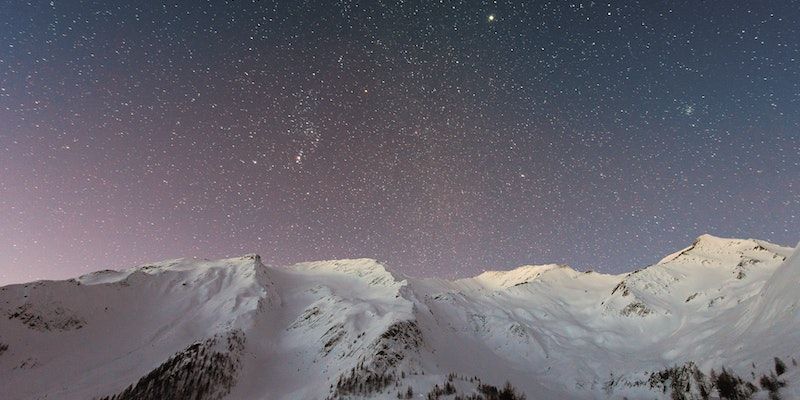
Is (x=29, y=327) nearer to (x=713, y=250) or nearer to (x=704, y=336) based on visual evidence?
(x=704, y=336)

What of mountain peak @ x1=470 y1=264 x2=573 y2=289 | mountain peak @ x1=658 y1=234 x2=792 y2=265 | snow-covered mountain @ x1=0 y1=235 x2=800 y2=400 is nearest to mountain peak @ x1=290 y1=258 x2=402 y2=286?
snow-covered mountain @ x1=0 y1=235 x2=800 y2=400

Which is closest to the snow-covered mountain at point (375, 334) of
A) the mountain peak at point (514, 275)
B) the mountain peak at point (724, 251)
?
the mountain peak at point (724, 251)

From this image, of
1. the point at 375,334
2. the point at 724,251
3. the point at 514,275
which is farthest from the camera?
the point at 514,275

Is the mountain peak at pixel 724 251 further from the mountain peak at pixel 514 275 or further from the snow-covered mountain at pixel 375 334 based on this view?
the mountain peak at pixel 514 275

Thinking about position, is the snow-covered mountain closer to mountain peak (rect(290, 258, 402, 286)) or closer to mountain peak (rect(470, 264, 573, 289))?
mountain peak (rect(290, 258, 402, 286))

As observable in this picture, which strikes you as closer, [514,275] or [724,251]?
[724,251]

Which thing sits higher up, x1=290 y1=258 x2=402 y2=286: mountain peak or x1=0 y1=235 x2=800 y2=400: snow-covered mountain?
x1=290 y1=258 x2=402 y2=286: mountain peak

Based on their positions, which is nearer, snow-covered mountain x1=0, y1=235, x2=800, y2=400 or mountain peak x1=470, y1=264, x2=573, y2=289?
snow-covered mountain x1=0, y1=235, x2=800, y2=400

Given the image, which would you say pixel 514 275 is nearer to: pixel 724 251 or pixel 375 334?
→ pixel 724 251

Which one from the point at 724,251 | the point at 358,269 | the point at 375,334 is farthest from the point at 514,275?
the point at 375,334
